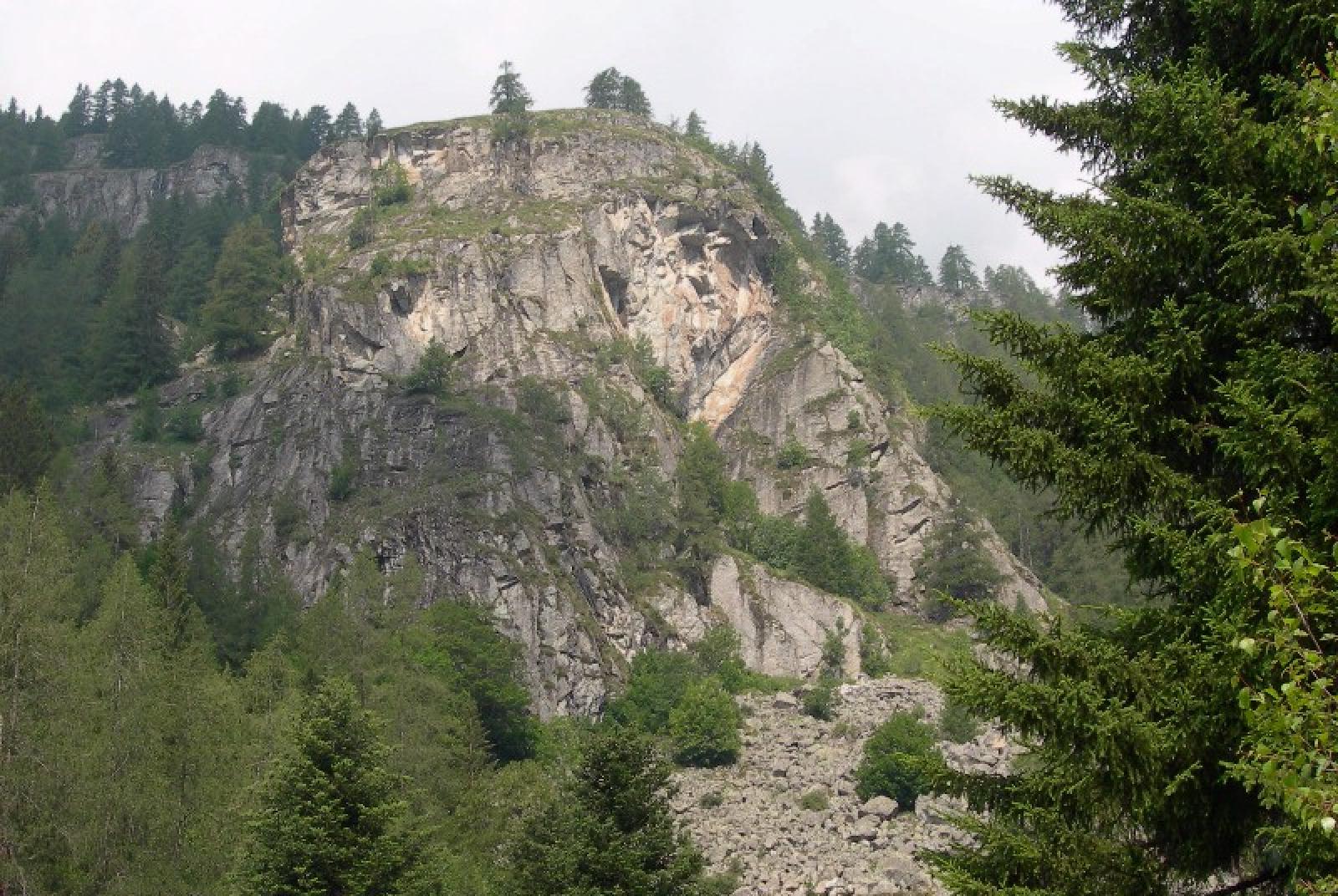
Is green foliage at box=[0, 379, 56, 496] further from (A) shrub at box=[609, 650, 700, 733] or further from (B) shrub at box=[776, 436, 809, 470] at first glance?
(B) shrub at box=[776, 436, 809, 470]

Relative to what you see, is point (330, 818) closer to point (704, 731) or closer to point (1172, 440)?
point (1172, 440)

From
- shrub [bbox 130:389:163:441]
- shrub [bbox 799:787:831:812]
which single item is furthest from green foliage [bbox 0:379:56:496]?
shrub [bbox 799:787:831:812]

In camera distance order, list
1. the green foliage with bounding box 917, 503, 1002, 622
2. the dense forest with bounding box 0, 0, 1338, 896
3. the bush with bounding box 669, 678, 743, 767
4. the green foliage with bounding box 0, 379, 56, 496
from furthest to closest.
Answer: the green foliage with bounding box 917, 503, 1002, 622, the bush with bounding box 669, 678, 743, 767, the green foliage with bounding box 0, 379, 56, 496, the dense forest with bounding box 0, 0, 1338, 896

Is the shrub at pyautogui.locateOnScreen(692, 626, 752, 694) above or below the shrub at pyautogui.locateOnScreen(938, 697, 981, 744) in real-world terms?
above

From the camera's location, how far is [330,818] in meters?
27.5

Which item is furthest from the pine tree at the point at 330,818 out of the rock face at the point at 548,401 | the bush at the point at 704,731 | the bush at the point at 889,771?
the rock face at the point at 548,401

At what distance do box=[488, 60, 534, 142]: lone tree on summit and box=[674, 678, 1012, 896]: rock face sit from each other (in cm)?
6262

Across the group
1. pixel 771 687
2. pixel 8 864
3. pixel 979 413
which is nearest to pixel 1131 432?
pixel 979 413

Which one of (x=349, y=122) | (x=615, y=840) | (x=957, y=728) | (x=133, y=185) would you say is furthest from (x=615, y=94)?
(x=615, y=840)

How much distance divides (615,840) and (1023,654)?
65.5 feet

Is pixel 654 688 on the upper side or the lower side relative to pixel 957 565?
lower

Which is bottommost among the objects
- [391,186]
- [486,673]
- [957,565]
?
[486,673]

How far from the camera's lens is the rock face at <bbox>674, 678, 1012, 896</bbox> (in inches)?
2238

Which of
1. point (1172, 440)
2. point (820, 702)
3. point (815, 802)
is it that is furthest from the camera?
point (820, 702)
